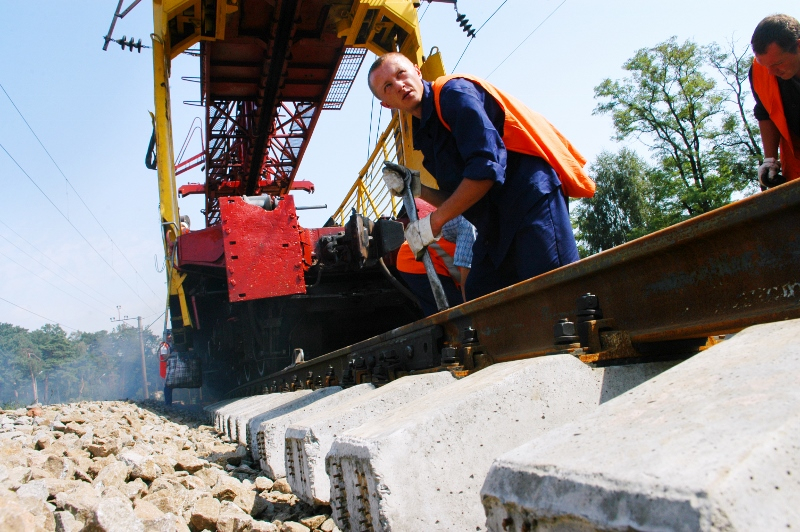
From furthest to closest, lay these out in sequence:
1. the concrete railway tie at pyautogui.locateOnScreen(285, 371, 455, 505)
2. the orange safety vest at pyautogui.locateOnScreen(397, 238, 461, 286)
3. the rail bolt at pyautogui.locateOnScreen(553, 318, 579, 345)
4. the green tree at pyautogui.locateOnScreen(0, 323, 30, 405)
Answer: the green tree at pyautogui.locateOnScreen(0, 323, 30, 405) → the orange safety vest at pyautogui.locateOnScreen(397, 238, 461, 286) → the concrete railway tie at pyautogui.locateOnScreen(285, 371, 455, 505) → the rail bolt at pyautogui.locateOnScreen(553, 318, 579, 345)

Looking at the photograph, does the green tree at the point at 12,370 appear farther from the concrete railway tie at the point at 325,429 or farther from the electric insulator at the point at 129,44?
the concrete railway tie at the point at 325,429

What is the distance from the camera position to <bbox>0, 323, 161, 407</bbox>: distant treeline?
229 feet

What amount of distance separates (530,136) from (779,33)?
1.13 metres

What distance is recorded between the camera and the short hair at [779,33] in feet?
8.72

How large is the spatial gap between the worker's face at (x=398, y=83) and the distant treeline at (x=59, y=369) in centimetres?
6709

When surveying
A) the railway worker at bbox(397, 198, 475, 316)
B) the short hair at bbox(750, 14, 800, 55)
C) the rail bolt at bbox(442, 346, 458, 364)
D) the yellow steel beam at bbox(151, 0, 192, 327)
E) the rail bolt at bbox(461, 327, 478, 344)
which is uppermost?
the yellow steel beam at bbox(151, 0, 192, 327)

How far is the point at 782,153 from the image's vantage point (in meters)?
3.12

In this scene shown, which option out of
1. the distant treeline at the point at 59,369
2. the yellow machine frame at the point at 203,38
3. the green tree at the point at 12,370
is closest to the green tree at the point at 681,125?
the yellow machine frame at the point at 203,38

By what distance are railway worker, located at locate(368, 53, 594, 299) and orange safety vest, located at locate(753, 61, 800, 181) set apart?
0.95 m

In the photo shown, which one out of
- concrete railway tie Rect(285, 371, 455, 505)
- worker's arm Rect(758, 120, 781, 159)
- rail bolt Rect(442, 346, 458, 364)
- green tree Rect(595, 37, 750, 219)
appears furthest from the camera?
green tree Rect(595, 37, 750, 219)

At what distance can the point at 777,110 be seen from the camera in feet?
9.68

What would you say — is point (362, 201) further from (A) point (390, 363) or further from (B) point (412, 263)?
(A) point (390, 363)

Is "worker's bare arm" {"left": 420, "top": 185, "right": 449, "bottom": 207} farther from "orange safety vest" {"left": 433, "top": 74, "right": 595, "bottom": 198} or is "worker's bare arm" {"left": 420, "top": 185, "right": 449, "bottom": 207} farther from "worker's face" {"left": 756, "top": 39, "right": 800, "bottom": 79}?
"worker's face" {"left": 756, "top": 39, "right": 800, "bottom": 79}

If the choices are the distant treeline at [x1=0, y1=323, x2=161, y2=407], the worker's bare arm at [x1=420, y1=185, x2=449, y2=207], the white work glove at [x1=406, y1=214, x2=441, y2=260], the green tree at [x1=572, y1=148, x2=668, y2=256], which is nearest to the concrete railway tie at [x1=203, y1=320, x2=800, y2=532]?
the white work glove at [x1=406, y1=214, x2=441, y2=260]
